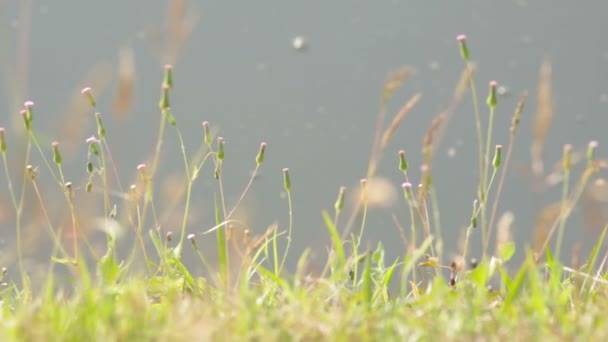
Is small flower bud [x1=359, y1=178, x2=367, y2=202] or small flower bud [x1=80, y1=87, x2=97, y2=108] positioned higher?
small flower bud [x1=80, y1=87, x2=97, y2=108]

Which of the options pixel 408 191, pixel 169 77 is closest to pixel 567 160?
pixel 408 191

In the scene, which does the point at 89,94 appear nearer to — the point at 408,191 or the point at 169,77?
the point at 169,77

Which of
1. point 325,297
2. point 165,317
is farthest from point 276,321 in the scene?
point 325,297

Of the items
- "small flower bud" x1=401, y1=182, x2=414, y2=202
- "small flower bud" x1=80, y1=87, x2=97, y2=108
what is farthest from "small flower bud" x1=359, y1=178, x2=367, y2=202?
"small flower bud" x1=80, y1=87, x2=97, y2=108

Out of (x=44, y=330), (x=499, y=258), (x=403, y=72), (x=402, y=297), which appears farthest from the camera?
(x=499, y=258)

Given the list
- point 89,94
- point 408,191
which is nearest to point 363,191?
point 408,191

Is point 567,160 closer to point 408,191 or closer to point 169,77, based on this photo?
point 408,191

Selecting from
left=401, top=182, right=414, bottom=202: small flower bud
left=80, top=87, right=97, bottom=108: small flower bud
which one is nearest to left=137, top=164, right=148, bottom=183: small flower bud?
left=80, top=87, right=97, bottom=108: small flower bud

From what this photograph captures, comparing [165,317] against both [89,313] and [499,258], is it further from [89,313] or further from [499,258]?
[499,258]

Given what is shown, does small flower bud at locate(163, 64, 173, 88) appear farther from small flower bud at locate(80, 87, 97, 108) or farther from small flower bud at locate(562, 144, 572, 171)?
small flower bud at locate(562, 144, 572, 171)

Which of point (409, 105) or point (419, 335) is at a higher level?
point (409, 105)

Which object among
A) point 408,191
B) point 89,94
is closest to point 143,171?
point 89,94
